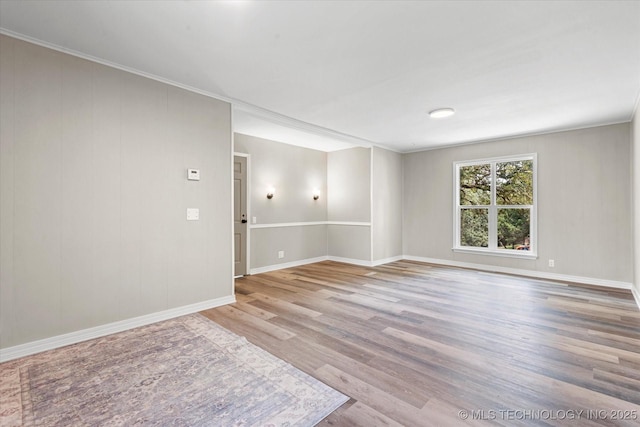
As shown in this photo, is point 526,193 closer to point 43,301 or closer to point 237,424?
point 237,424

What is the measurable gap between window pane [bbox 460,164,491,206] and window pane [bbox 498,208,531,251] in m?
0.42

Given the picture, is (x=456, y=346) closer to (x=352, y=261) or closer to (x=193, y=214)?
(x=193, y=214)

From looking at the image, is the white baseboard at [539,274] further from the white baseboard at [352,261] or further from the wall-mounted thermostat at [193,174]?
the wall-mounted thermostat at [193,174]

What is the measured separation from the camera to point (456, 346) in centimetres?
265

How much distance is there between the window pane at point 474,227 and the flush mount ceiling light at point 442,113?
8.53 ft

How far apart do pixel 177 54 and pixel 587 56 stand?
3596 millimetres

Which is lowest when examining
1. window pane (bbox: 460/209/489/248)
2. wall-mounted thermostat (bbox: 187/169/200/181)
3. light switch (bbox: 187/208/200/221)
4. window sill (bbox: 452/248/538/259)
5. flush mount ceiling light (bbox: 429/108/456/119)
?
window sill (bbox: 452/248/538/259)

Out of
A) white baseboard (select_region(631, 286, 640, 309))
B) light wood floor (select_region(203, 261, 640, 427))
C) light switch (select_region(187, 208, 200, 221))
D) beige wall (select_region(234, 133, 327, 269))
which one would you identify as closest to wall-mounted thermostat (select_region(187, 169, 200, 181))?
light switch (select_region(187, 208, 200, 221))

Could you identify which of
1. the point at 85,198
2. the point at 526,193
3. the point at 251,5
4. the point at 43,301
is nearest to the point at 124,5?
the point at 251,5

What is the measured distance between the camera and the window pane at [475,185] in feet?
19.6

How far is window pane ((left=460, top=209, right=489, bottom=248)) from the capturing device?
6000mm

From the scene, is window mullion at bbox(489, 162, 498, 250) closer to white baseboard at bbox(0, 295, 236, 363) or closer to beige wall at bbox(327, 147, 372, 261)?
beige wall at bbox(327, 147, 372, 261)

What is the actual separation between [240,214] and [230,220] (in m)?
1.67

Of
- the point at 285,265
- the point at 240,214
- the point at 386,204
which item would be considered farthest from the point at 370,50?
the point at 285,265
